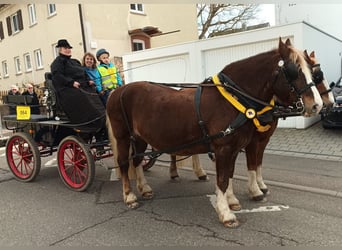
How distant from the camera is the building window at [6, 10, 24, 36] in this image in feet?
70.6

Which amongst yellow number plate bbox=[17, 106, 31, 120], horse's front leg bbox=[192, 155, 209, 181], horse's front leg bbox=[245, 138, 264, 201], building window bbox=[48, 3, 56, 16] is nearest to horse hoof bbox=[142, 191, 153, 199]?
horse's front leg bbox=[192, 155, 209, 181]

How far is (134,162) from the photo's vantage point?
492 cm

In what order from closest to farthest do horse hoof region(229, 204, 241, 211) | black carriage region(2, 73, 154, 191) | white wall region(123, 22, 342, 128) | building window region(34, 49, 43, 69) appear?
horse hoof region(229, 204, 241, 211) < black carriage region(2, 73, 154, 191) < white wall region(123, 22, 342, 128) < building window region(34, 49, 43, 69)

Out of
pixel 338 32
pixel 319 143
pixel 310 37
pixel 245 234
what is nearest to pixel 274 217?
pixel 245 234

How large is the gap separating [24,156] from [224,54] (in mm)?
6498

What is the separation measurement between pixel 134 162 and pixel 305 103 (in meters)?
2.58

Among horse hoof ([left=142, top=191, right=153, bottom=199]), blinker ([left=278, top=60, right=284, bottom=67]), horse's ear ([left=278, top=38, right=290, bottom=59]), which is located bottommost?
horse hoof ([left=142, top=191, right=153, bottom=199])

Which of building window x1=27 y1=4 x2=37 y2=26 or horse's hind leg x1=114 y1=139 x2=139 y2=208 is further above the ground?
building window x1=27 y1=4 x2=37 y2=26

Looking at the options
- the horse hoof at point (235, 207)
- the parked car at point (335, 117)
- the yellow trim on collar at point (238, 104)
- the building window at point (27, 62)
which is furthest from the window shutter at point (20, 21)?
the horse hoof at point (235, 207)

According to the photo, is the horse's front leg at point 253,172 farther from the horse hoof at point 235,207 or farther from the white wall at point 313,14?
the white wall at point 313,14

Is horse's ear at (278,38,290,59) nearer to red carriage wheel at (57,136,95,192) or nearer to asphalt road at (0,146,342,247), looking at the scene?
asphalt road at (0,146,342,247)

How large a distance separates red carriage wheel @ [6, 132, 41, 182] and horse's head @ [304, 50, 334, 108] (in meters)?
4.35

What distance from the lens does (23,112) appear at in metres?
6.16

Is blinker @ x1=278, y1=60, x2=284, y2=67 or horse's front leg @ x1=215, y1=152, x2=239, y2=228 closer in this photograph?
blinker @ x1=278, y1=60, x2=284, y2=67
